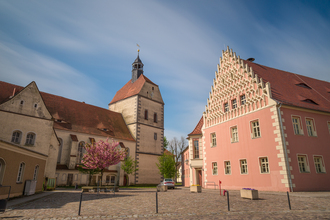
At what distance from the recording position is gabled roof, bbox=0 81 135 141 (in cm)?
3341

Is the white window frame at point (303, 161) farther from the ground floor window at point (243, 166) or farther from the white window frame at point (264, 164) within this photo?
the ground floor window at point (243, 166)

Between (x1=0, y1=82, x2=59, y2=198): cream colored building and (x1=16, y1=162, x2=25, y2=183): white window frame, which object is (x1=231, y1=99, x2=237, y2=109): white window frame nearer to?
(x1=0, y1=82, x2=59, y2=198): cream colored building

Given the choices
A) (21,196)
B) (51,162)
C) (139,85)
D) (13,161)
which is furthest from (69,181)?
(139,85)

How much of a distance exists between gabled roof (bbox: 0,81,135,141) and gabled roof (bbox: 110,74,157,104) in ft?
17.7

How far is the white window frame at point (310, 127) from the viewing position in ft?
67.6

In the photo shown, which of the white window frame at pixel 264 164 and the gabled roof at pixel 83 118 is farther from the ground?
the gabled roof at pixel 83 118

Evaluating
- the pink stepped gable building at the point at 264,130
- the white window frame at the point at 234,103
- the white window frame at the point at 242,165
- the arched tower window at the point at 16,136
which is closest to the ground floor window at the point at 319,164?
the pink stepped gable building at the point at 264,130

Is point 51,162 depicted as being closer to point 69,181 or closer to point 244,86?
point 69,181

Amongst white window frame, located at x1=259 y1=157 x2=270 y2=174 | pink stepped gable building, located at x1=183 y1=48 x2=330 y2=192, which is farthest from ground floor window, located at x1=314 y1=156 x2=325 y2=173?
white window frame, located at x1=259 y1=157 x2=270 y2=174

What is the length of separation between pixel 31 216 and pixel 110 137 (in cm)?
2840

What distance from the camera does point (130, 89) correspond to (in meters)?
47.2

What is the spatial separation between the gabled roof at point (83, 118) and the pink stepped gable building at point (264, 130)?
57.3ft

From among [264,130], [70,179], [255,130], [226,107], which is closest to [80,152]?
[70,179]

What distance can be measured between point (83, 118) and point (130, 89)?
13382 millimetres
